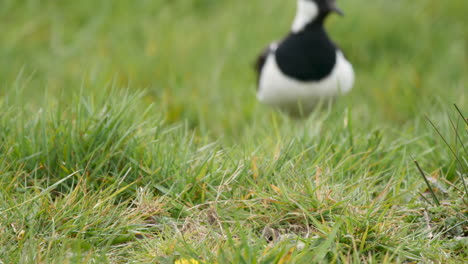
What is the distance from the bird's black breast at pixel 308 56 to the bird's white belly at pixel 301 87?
36 millimetres

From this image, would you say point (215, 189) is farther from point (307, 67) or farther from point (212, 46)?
point (212, 46)

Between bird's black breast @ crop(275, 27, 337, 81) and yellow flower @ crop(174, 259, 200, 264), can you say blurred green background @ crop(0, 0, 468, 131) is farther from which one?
yellow flower @ crop(174, 259, 200, 264)

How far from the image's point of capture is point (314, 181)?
6.75 ft

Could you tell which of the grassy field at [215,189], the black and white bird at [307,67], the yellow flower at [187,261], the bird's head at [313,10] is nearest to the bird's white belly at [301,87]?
the black and white bird at [307,67]

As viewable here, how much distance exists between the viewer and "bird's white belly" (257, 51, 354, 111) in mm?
3736

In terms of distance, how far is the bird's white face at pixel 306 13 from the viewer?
384cm

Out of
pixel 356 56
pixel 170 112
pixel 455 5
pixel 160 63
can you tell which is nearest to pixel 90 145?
pixel 170 112

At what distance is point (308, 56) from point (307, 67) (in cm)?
7

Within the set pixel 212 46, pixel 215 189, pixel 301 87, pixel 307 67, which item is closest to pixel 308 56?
pixel 307 67

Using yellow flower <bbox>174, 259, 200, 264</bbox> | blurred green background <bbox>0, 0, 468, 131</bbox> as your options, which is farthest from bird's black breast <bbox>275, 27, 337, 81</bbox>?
yellow flower <bbox>174, 259, 200, 264</bbox>

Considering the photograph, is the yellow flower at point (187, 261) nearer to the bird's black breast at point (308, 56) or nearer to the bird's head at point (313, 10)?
the bird's black breast at point (308, 56)

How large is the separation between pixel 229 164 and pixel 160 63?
2781 millimetres

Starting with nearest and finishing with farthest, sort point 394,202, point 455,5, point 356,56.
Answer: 1. point 394,202
2. point 356,56
3. point 455,5

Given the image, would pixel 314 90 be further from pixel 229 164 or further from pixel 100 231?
pixel 100 231
